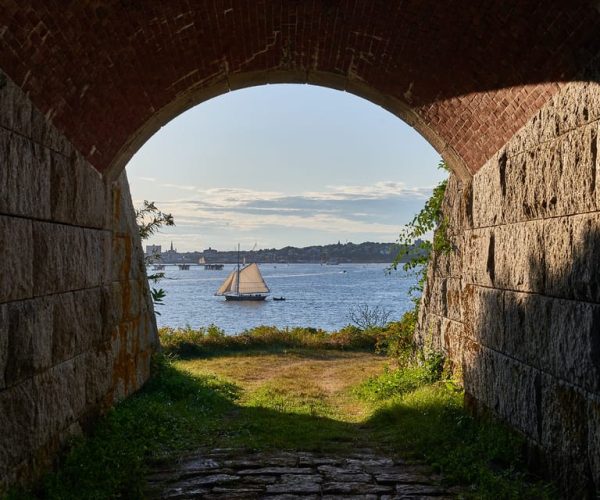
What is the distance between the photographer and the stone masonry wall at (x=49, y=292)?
15.8ft

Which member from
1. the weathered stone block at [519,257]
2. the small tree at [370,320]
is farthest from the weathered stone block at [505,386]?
the small tree at [370,320]

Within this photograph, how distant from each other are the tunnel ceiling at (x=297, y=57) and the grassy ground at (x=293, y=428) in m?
2.84

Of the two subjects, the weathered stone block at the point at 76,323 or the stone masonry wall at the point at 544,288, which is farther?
the weathered stone block at the point at 76,323

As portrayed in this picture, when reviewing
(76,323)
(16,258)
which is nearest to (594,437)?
(16,258)

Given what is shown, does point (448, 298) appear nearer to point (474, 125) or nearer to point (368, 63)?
point (474, 125)

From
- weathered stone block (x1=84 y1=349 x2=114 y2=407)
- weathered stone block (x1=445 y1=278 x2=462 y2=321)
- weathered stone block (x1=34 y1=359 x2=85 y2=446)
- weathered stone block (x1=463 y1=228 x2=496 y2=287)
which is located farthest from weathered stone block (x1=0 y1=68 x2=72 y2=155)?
weathered stone block (x1=445 y1=278 x2=462 y2=321)

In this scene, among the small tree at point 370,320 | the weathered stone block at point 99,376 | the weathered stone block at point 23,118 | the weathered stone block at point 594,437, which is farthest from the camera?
the small tree at point 370,320

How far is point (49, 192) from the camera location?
5660 mm

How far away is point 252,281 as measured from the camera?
61.1m

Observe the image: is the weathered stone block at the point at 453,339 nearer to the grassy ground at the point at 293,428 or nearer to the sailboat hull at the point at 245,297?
the grassy ground at the point at 293,428

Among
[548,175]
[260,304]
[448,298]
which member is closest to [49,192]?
[548,175]

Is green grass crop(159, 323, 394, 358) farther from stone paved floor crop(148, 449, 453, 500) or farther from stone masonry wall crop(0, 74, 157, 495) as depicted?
stone paved floor crop(148, 449, 453, 500)

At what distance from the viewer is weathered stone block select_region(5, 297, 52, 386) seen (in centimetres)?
486

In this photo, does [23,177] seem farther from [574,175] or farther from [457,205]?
[457,205]
